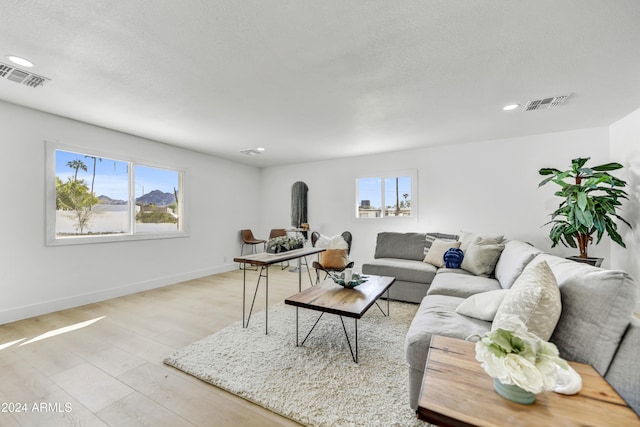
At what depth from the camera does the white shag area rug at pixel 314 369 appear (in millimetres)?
1604

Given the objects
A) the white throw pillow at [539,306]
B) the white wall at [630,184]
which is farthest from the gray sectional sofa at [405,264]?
the white throw pillow at [539,306]

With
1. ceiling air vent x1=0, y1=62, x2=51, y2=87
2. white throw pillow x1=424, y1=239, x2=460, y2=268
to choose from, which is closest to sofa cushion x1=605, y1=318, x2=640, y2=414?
white throw pillow x1=424, y1=239, x2=460, y2=268

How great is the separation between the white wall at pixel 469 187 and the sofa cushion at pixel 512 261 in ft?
5.29

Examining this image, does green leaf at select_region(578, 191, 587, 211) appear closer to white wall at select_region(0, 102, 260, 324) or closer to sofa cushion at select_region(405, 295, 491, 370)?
sofa cushion at select_region(405, 295, 491, 370)

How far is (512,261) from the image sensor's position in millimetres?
2502

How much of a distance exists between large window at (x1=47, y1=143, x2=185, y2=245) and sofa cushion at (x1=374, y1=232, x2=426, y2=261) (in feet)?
11.8

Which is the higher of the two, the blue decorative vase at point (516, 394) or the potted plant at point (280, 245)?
the potted plant at point (280, 245)

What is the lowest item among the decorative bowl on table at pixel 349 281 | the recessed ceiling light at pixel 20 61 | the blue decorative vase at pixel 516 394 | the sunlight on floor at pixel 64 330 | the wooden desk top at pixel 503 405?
the sunlight on floor at pixel 64 330

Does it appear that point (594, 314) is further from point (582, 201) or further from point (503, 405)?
point (582, 201)

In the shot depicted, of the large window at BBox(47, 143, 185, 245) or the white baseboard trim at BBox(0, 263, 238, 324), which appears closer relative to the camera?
the white baseboard trim at BBox(0, 263, 238, 324)

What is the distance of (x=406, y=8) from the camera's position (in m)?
1.63

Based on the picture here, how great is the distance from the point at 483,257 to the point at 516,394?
2.57m

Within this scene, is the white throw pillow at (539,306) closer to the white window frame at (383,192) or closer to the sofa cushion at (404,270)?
the sofa cushion at (404,270)

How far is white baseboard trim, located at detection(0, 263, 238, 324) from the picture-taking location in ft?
9.86
